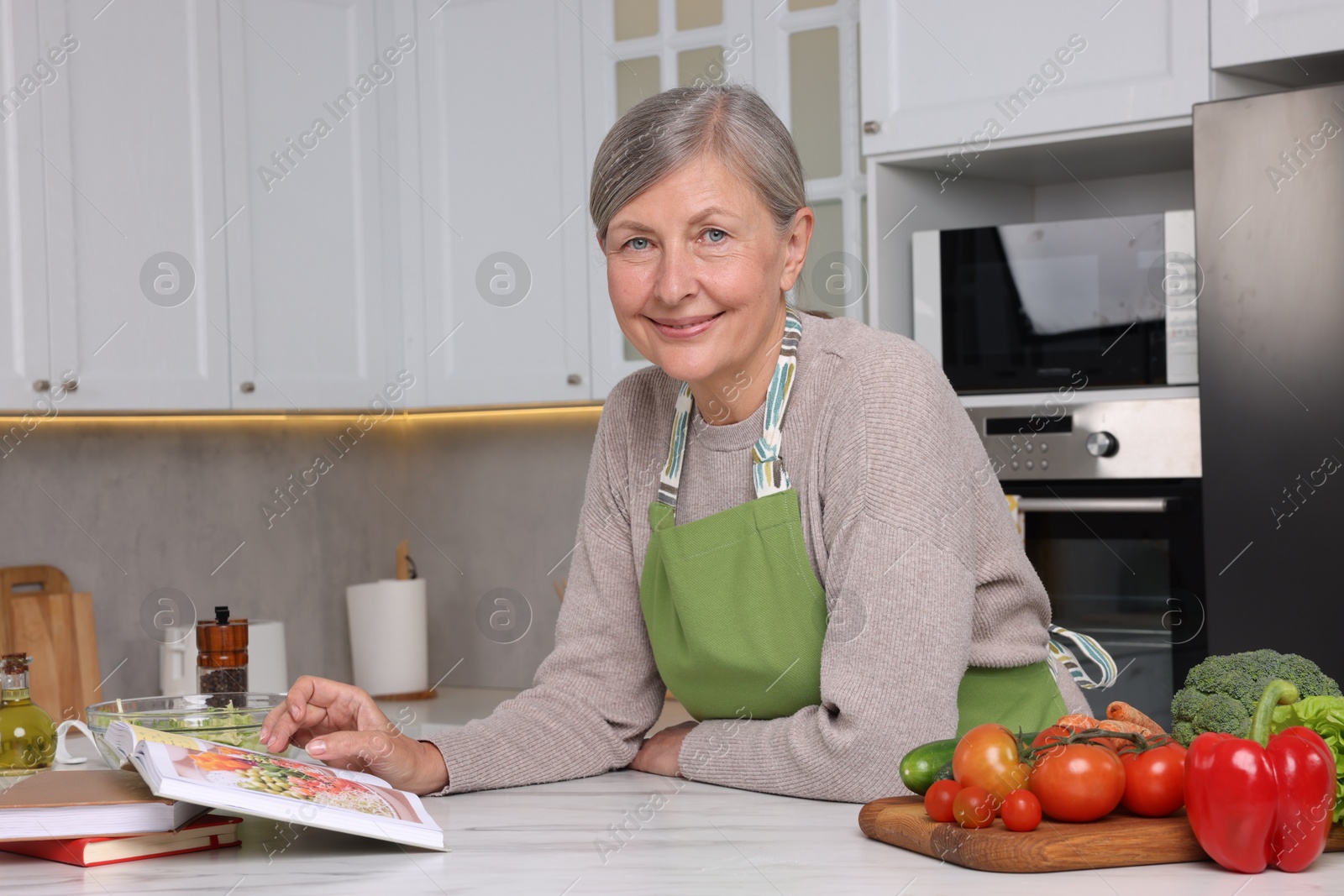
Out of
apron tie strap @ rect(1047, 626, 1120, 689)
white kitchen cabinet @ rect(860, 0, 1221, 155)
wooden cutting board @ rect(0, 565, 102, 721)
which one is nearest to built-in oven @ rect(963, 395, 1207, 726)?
white kitchen cabinet @ rect(860, 0, 1221, 155)

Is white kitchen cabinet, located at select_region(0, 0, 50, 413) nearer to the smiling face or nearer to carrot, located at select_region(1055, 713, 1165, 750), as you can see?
the smiling face

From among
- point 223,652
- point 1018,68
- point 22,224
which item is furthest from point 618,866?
point 22,224

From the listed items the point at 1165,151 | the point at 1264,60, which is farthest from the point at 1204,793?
the point at 1165,151

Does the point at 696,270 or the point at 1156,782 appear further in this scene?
the point at 696,270

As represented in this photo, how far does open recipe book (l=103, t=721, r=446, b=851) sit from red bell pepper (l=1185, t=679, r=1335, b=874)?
1.60 feet

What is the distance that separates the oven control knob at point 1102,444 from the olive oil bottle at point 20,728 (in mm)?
1609

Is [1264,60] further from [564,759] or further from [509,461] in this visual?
[509,461]

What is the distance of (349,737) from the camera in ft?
3.85

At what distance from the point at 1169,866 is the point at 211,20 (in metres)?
2.49

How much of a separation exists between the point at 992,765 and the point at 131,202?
221 cm

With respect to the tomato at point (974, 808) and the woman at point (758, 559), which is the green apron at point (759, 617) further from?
the tomato at point (974, 808)

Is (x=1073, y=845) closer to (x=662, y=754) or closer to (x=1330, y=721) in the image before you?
(x=1330, y=721)

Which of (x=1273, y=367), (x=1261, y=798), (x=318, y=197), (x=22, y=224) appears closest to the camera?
(x=1261, y=798)

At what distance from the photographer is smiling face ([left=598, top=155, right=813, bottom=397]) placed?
125 centimetres
